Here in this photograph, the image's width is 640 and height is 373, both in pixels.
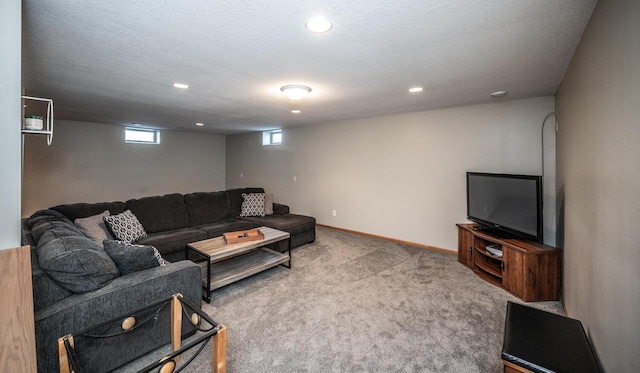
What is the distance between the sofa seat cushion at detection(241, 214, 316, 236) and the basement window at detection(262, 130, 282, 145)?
252 centimetres

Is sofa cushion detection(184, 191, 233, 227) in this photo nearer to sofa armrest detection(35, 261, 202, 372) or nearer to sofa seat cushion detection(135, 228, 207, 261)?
sofa seat cushion detection(135, 228, 207, 261)

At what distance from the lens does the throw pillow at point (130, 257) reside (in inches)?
76.9

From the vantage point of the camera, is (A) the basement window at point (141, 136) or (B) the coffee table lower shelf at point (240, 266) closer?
(B) the coffee table lower shelf at point (240, 266)

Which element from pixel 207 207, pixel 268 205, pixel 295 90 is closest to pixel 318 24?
pixel 295 90

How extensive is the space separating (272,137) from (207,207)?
291 centimetres

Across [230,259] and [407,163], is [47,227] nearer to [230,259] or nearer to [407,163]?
[230,259]

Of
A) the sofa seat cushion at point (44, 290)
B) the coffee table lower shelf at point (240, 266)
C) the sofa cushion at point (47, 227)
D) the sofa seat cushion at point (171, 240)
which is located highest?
the sofa cushion at point (47, 227)

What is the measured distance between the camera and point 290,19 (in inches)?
63.3

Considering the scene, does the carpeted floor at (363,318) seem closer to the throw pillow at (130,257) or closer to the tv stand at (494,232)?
the tv stand at (494,232)

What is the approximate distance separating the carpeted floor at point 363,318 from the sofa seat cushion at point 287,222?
66 cm

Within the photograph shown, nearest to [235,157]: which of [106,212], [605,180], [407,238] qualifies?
[106,212]

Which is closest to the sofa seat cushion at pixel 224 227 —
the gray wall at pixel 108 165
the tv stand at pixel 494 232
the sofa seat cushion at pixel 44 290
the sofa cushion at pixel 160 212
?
the sofa cushion at pixel 160 212

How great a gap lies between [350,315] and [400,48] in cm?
227

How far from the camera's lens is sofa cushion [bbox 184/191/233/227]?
4.35 meters
